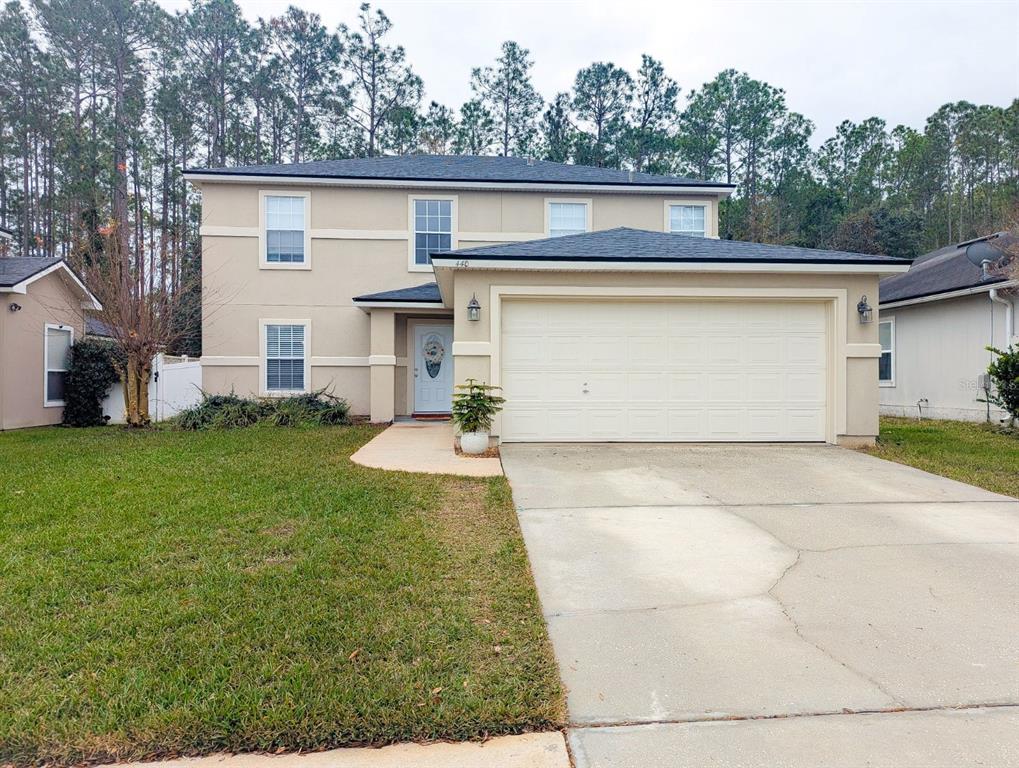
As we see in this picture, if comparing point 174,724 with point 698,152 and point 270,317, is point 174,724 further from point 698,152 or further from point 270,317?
point 698,152

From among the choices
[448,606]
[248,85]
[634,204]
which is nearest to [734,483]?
[448,606]

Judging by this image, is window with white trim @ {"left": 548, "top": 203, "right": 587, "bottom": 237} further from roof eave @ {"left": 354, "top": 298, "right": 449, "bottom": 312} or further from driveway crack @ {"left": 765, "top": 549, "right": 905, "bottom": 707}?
driveway crack @ {"left": 765, "top": 549, "right": 905, "bottom": 707}

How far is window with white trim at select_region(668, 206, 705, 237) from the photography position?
1470cm

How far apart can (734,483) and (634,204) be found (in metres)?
9.62

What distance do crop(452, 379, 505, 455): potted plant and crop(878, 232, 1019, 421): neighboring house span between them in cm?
1024

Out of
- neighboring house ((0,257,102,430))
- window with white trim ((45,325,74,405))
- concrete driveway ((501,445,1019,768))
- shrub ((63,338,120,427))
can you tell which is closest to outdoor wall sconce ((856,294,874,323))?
concrete driveway ((501,445,1019,768))

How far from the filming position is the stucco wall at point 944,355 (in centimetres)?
1259

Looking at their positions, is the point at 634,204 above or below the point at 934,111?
below

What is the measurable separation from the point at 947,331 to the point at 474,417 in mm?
11789

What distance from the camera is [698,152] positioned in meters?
32.0

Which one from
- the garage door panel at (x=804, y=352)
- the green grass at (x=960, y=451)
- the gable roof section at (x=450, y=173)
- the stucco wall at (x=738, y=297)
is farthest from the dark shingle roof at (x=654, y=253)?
the gable roof section at (x=450, y=173)

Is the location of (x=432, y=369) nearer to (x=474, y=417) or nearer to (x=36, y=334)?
(x=474, y=417)

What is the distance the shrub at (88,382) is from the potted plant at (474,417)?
31.7ft

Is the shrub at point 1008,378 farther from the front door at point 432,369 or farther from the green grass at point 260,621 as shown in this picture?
the front door at point 432,369
